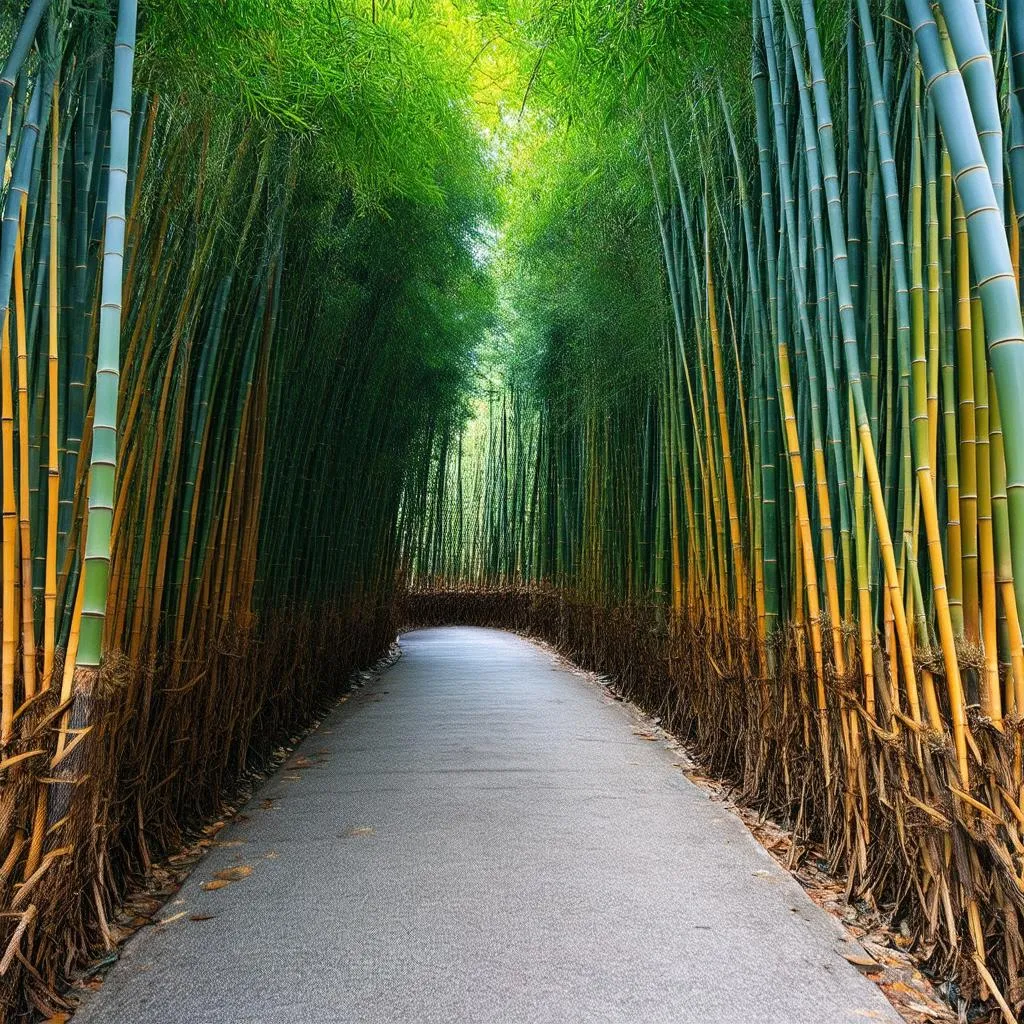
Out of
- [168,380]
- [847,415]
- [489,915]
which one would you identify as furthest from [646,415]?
[489,915]

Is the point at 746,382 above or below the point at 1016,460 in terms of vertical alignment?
above

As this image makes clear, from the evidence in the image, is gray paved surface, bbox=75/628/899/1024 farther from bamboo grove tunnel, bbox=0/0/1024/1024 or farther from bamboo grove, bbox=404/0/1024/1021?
bamboo grove, bbox=404/0/1024/1021

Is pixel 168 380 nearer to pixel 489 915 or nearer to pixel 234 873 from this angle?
pixel 234 873

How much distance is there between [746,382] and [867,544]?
0.97m

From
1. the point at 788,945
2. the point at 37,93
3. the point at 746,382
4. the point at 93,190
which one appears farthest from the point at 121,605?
the point at 746,382

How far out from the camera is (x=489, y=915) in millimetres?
1543

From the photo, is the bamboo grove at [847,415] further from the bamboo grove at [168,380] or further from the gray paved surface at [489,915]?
the bamboo grove at [168,380]

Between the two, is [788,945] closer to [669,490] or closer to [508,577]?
[669,490]

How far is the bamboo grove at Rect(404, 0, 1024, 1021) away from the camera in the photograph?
1249mm

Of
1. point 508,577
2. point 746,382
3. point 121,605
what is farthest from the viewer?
point 508,577

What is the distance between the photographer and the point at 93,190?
4.88 feet

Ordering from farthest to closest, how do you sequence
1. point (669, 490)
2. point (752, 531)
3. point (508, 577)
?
point (508, 577), point (669, 490), point (752, 531)

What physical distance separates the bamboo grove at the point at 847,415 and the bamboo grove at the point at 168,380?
0.82m

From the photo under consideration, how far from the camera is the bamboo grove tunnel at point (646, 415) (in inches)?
49.6
